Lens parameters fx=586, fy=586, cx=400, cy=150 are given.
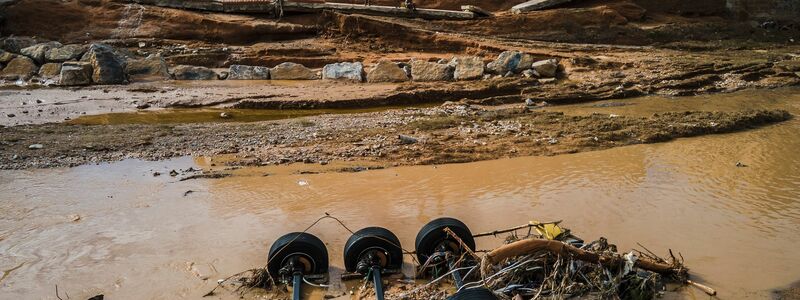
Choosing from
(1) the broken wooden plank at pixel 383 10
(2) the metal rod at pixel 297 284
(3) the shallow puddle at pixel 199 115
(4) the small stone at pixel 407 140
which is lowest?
(3) the shallow puddle at pixel 199 115

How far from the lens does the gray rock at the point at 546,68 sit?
45.6 ft

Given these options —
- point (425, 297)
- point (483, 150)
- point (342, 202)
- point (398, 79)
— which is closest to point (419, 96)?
point (398, 79)

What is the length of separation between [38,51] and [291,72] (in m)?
7.55

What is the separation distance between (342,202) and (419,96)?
6.40m

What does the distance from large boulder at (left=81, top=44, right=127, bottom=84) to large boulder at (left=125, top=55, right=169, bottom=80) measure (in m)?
0.24

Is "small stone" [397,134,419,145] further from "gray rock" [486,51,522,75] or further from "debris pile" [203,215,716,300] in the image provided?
"gray rock" [486,51,522,75]

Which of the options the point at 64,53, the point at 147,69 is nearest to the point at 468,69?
the point at 147,69

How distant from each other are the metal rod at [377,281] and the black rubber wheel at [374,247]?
205mm

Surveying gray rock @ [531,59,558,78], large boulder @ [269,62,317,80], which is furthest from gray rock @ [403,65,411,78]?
gray rock @ [531,59,558,78]

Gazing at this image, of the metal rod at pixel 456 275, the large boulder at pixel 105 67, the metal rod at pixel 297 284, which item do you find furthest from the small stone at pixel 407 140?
the large boulder at pixel 105 67

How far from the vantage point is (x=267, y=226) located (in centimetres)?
610

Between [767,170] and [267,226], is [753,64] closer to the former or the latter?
[767,170]

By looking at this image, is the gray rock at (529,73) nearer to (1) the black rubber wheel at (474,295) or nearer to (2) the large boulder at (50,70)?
(1) the black rubber wheel at (474,295)

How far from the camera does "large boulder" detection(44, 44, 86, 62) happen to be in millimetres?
16594
